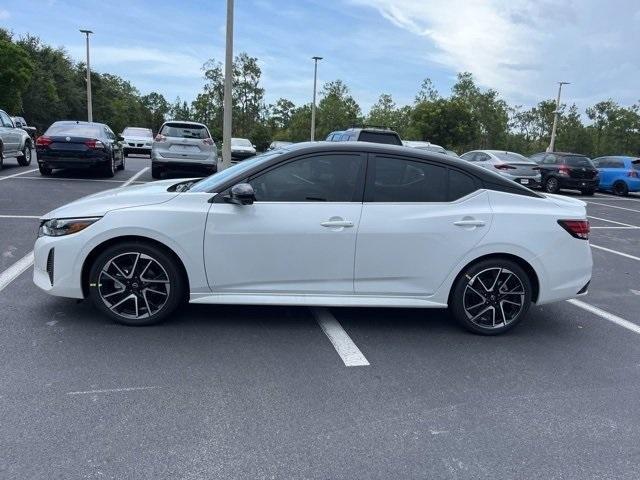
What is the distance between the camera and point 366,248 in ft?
15.0

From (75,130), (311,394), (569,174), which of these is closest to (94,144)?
(75,130)

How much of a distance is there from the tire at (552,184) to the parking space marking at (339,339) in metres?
17.0

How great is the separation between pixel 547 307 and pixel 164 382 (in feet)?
13.2

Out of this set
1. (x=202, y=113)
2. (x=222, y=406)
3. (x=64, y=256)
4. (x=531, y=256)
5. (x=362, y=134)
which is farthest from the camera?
(x=202, y=113)

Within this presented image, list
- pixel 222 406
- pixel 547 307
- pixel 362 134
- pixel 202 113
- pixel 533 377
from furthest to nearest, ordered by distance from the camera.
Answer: pixel 202 113, pixel 362 134, pixel 547 307, pixel 533 377, pixel 222 406

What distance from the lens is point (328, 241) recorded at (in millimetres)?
4539

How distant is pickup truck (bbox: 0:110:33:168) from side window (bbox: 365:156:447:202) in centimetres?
1373

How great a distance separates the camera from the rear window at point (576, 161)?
65.0ft

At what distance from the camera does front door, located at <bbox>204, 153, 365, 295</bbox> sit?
449cm

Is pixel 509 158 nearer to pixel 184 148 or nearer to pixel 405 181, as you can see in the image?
pixel 184 148

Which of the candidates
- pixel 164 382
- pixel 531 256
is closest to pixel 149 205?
pixel 164 382

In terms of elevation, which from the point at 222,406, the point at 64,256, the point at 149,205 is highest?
the point at 149,205

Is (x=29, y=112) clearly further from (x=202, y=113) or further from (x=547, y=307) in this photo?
(x=547, y=307)

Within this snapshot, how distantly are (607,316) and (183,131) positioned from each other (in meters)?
11.8
